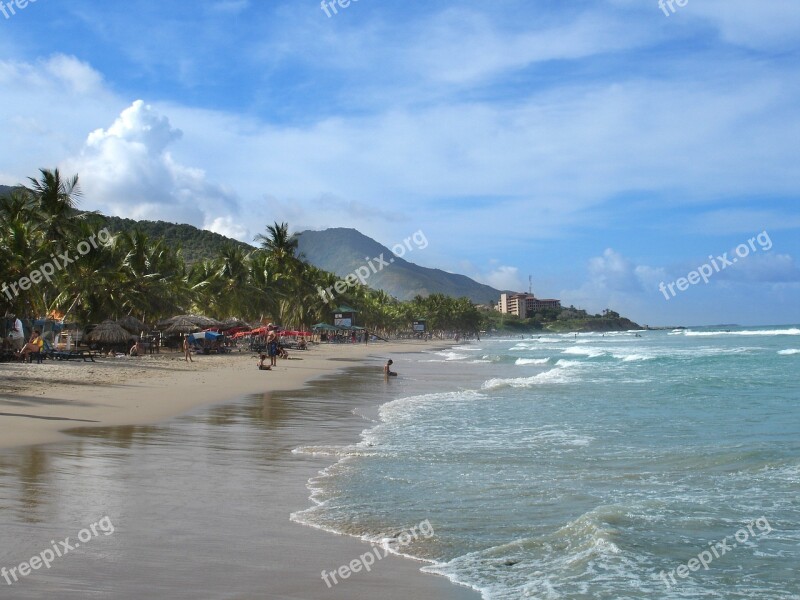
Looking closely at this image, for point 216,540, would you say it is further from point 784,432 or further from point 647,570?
point 784,432

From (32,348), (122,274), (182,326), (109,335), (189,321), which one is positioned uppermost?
(122,274)

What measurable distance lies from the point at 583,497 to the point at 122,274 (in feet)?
112

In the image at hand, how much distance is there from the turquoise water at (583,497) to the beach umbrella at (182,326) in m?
28.3

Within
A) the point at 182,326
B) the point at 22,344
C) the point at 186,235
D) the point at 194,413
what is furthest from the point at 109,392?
the point at 186,235

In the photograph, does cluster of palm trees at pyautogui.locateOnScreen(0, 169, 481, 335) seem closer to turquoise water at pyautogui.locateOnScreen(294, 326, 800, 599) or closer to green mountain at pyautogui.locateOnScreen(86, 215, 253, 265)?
turquoise water at pyautogui.locateOnScreen(294, 326, 800, 599)

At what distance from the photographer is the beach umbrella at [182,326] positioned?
138ft

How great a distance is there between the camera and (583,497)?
8008 mm

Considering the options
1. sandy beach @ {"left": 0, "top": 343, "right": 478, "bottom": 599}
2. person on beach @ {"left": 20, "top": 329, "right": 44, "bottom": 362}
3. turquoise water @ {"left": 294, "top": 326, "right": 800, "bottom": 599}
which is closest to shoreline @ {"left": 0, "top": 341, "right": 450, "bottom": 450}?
sandy beach @ {"left": 0, "top": 343, "right": 478, "bottom": 599}

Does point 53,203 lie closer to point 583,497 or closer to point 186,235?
point 583,497

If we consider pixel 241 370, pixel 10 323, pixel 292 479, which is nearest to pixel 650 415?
pixel 292 479

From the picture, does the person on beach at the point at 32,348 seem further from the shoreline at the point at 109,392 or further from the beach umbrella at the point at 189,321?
the beach umbrella at the point at 189,321

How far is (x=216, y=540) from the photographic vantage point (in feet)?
19.4

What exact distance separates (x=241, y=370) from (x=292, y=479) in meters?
22.2

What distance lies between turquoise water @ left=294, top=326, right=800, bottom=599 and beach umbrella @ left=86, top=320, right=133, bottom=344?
2263 centimetres
